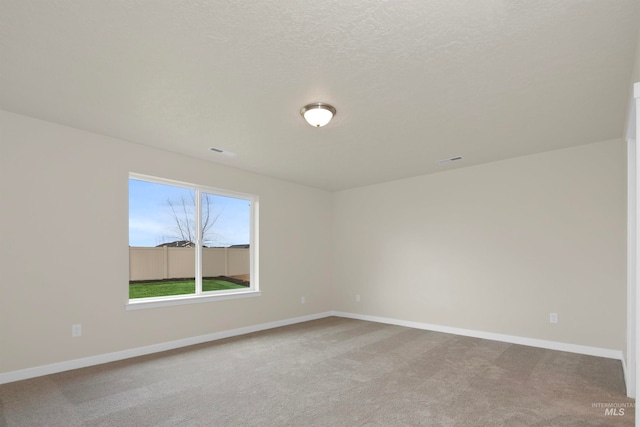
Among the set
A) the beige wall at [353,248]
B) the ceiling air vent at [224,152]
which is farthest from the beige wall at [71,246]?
the ceiling air vent at [224,152]

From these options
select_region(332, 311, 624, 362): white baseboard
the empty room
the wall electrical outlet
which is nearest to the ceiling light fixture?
the empty room

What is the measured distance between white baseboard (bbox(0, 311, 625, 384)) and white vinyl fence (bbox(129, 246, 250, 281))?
84 centimetres

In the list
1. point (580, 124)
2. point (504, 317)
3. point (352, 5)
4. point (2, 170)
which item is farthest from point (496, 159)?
point (2, 170)

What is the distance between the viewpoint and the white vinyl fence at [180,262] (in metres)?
4.37

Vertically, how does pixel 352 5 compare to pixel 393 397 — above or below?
above

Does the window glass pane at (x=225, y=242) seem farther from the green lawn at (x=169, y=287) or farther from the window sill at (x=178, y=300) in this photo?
the window sill at (x=178, y=300)

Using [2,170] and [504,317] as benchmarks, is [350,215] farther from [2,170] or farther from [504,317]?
[2,170]

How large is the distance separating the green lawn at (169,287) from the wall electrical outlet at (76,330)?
647 millimetres

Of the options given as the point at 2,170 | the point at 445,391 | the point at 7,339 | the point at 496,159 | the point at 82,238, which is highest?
the point at 496,159

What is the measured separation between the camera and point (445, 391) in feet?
9.97

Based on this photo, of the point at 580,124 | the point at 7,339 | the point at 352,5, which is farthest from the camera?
the point at 580,124

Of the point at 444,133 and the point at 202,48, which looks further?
the point at 444,133

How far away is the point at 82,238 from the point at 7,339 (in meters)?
1.09

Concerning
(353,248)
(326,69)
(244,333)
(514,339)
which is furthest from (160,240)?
(514,339)
